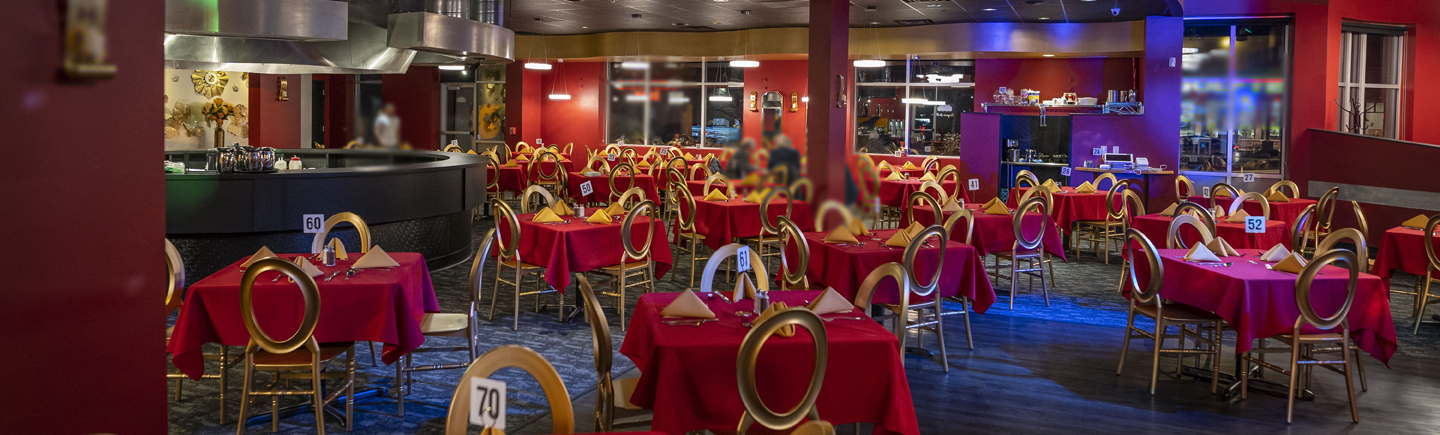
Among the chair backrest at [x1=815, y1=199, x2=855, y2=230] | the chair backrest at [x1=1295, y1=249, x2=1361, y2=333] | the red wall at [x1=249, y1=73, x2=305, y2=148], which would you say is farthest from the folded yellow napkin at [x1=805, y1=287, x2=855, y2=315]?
the red wall at [x1=249, y1=73, x2=305, y2=148]

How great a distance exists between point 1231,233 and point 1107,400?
3201 mm

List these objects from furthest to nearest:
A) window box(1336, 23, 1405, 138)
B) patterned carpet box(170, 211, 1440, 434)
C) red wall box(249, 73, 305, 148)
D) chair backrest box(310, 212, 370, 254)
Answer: red wall box(249, 73, 305, 148), window box(1336, 23, 1405, 138), chair backrest box(310, 212, 370, 254), patterned carpet box(170, 211, 1440, 434)

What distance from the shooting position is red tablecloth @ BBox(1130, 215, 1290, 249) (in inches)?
279

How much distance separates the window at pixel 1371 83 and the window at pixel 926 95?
5.07 metres

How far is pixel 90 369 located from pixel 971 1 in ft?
34.5

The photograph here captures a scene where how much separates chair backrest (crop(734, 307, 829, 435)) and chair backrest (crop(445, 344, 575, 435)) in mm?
551

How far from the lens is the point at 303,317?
3.79 m

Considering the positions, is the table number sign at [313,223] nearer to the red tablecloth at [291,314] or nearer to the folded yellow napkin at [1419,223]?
the red tablecloth at [291,314]

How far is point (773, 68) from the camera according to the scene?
643 inches

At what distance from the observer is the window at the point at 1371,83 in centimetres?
1261

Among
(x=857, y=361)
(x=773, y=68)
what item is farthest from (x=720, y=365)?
(x=773, y=68)

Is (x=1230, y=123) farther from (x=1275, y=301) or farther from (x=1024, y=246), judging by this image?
(x=1275, y=301)

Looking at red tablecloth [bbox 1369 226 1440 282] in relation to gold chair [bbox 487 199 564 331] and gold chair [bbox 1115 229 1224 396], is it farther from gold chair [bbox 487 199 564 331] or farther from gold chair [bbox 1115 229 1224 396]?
gold chair [bbox 487 199 564 331]

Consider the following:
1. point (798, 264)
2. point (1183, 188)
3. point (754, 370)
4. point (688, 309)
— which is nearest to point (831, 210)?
point (754, 370)
